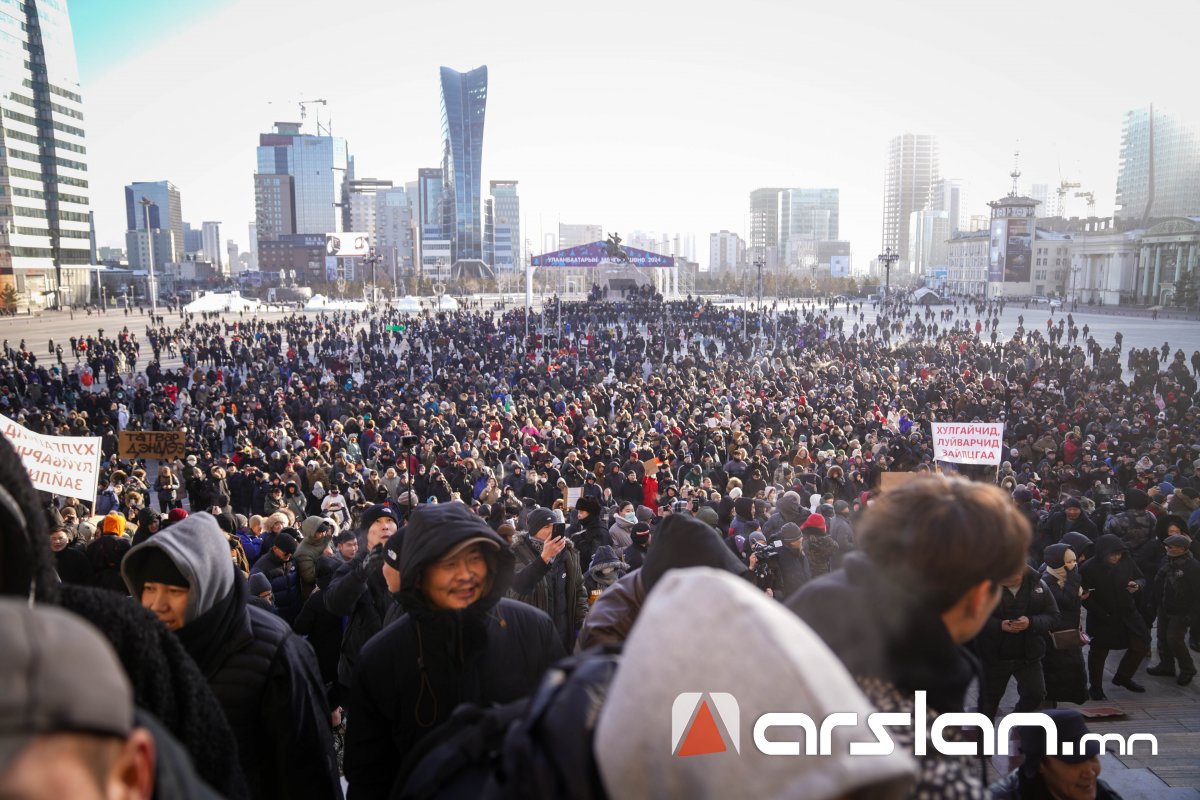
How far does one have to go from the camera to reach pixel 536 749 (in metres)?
1.10

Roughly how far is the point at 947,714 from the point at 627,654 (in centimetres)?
74

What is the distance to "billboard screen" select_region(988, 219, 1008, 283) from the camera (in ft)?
331

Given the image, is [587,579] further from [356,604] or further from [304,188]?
[304,188]

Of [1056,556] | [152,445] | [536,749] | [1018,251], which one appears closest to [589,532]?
[1056,556]

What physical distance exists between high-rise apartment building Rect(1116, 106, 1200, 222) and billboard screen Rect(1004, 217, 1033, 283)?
16.1 metres

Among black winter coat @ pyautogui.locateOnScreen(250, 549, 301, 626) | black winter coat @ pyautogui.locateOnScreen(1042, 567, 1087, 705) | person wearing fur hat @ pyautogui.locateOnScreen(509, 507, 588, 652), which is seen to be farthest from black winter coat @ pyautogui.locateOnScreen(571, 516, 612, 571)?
black winter coat @ pyautogui.locateOnScreen(1042, 567, 1087, 705)

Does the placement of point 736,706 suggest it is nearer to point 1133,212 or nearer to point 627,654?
point 627,654

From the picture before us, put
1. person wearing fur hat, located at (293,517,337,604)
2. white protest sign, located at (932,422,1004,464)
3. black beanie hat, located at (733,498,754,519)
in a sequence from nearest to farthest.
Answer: person wearing fur hat, located at (293,517,337,604) → black beanie hat, located at (733,498,754,519) → white protest sign, located at (932,422,1004,464)

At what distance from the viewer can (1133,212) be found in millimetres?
108688

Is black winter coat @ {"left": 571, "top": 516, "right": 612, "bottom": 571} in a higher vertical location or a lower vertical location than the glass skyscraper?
lower

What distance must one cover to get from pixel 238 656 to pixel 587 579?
3.58 m

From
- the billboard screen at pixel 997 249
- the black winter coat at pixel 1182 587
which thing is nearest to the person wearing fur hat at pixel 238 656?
the black winter coat at pixel 1182 587

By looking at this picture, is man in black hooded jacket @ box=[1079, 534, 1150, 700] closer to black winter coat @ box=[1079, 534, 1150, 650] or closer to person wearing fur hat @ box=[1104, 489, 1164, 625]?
black winter coat @ box=[1079, 534, 1150, 650]

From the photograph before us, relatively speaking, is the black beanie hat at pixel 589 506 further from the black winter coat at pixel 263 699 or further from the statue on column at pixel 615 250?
the statue on column at pixel 615 250
